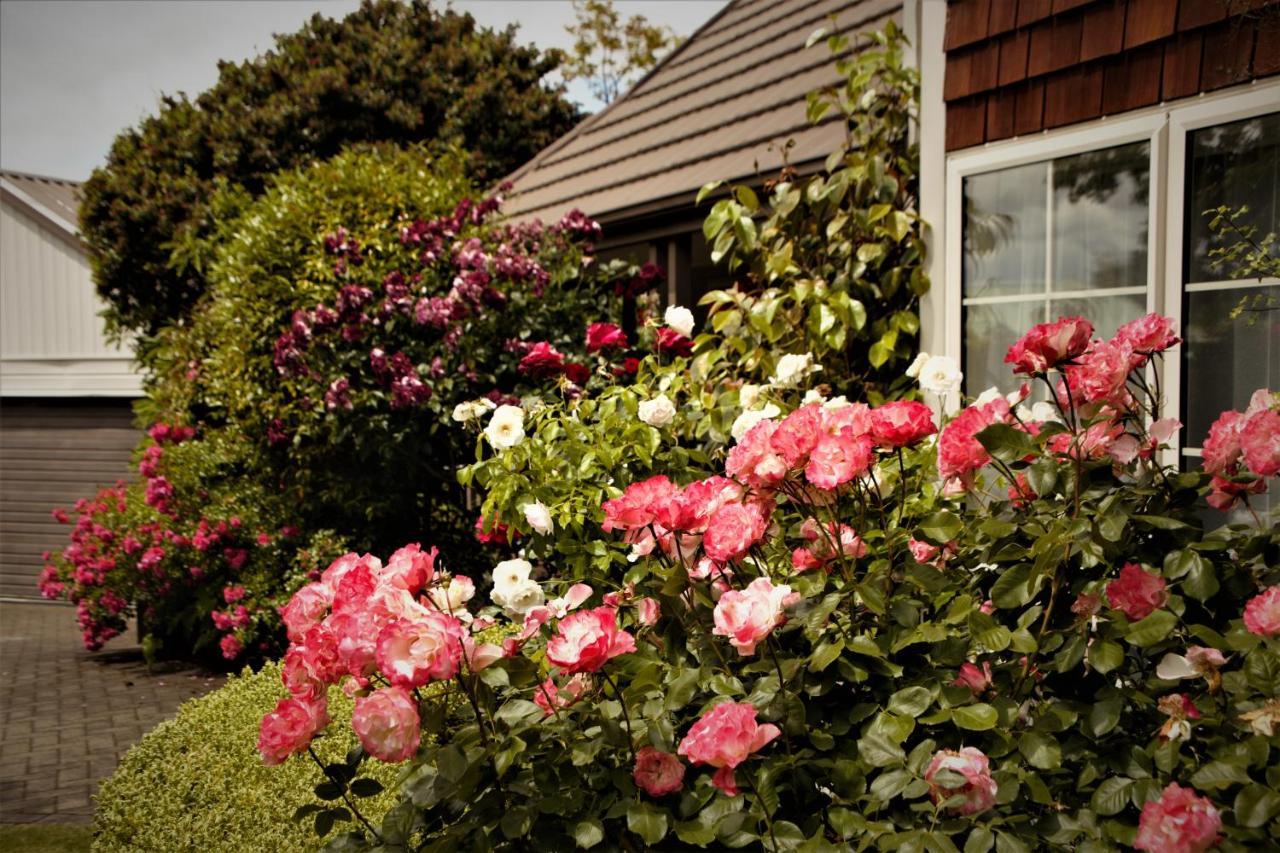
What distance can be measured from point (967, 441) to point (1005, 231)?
7.18ft

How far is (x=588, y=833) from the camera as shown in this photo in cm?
187

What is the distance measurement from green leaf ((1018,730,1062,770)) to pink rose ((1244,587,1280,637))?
0.41 meters

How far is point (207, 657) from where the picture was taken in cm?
825

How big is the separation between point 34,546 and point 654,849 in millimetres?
15021

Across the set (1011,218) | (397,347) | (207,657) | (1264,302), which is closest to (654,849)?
(1264,302)

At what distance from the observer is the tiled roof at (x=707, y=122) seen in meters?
6.07

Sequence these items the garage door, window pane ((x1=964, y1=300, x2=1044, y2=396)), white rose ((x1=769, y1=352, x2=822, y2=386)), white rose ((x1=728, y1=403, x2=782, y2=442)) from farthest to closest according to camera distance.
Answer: the garage door → window pane ((x1=964, y1=300, x2=1044, y2=396)) → white rose ((x1=769, y1=352, x2=822, y2=386)) → white rose ((x1=728, y1=403, x2=782, y2=442))

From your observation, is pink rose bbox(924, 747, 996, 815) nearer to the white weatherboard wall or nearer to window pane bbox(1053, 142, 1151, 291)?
window pane bbox(1053, 142, 1151, 291)

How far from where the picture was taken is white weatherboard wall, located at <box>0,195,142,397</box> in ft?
47.2

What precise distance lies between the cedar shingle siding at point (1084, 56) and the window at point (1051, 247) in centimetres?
20

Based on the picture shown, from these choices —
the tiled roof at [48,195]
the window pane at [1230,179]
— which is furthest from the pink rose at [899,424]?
the tiled roof at [48,195]

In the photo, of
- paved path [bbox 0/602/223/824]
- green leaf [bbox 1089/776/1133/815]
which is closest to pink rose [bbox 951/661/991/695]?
green leaf [bbox 1089/776/1133/815]

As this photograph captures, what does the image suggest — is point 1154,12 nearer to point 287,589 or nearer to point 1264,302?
point 1264,302

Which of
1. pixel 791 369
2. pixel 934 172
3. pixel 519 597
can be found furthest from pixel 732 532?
pixel 934 172
